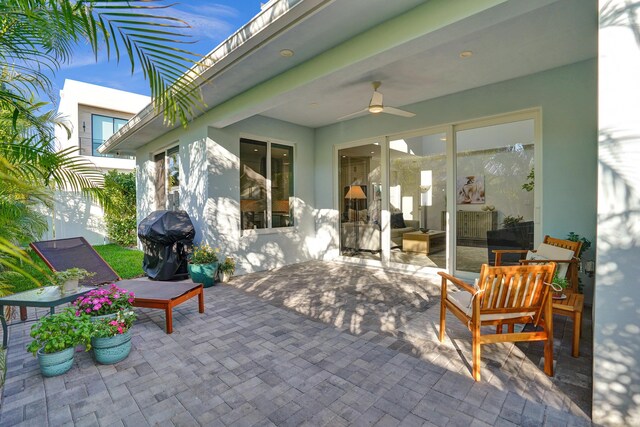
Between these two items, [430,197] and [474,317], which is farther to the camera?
[430,197]

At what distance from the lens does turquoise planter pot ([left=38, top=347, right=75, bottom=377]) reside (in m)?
2.46

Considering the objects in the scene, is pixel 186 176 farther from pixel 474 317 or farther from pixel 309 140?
pixel 474 317

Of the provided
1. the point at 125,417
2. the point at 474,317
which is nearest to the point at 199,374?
the point at 125,417

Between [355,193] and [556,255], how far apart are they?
3923 mm

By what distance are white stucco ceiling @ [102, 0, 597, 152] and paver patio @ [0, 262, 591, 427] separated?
2.80 meters

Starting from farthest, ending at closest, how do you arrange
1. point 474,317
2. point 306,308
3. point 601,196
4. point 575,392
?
point 306,308, point 474,317, point 575,392, point 601,196

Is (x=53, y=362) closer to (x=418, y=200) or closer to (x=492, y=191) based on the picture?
(x=418, y=200)

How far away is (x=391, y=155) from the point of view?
20.6 feet

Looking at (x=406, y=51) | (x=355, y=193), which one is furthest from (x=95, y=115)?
(x=406, y=51)

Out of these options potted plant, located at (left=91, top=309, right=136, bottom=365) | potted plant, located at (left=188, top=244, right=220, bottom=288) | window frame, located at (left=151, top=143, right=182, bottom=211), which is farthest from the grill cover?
potted plant, located at (left=91, top=309, right=136, bottom=365)

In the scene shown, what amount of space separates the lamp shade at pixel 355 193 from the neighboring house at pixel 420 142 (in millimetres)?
43

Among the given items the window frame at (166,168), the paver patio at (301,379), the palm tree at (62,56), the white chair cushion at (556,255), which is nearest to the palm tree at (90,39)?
the palm tree at (62,56)

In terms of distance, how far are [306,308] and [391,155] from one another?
3.67 m

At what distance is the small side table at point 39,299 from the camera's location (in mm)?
2924
